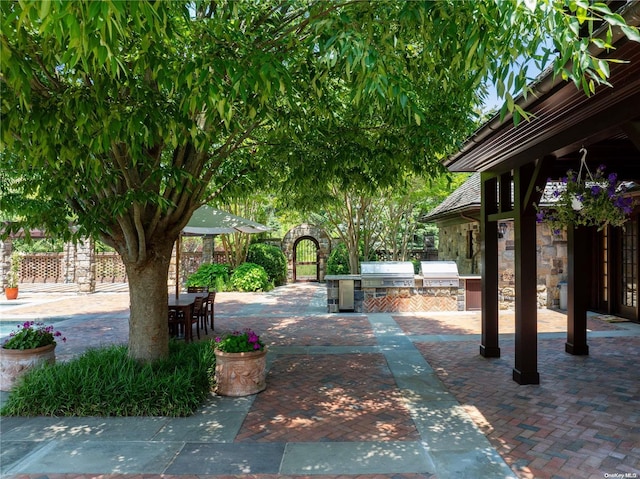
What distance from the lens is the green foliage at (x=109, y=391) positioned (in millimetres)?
4473

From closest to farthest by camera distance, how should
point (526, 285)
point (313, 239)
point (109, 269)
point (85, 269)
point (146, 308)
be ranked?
point (146, 308) → point (526, 285) → point (85, 269) → point (313, 239) → point (109, 269)

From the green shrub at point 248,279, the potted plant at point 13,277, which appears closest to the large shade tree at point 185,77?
the green shrub at point 248,279

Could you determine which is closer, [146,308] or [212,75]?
[212,75]

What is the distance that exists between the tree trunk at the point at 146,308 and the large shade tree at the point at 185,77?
13mm

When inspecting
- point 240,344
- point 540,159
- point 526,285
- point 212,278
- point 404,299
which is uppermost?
point 540,159

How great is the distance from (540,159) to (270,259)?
14.1 m

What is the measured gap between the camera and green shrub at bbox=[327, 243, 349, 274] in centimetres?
1712

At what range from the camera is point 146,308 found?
5242 mm

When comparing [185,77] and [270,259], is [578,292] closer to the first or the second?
[185,77]

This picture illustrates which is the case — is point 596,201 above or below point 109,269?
above

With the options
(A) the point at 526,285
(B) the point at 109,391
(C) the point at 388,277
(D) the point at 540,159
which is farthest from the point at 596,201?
(C) the point at 388,277

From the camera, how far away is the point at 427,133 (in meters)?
5.12

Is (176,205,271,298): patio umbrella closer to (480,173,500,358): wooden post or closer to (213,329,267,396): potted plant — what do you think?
(213,329,267,396): potted plant

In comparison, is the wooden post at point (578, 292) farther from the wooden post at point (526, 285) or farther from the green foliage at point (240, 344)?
the green foliage at point (240, 344)
